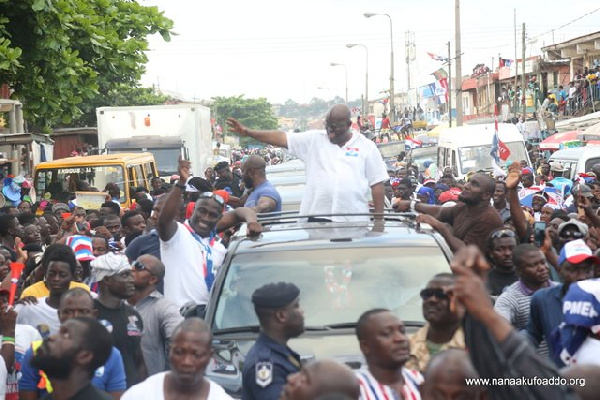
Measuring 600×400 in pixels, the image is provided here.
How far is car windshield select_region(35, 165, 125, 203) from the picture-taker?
19391mm

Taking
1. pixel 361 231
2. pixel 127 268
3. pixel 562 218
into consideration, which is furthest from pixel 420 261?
pixel 562 218

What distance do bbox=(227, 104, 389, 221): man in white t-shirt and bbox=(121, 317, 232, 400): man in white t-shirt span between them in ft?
12.3

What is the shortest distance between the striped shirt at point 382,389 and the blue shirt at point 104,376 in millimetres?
1495

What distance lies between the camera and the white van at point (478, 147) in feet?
84.1

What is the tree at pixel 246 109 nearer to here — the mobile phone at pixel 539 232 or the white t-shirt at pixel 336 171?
the mobile phone at pixel 539 232

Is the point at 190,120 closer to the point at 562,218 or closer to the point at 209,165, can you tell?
the point at 209,165

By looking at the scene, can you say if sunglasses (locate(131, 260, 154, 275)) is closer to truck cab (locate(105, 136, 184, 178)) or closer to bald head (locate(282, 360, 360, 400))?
bald head (locate(282, 360, 360, 400))

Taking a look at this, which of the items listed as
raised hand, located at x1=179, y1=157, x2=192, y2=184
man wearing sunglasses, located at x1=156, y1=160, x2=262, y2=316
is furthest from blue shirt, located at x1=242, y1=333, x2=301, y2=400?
raised hand, located at x1=179, y1=157, x2=192, y2=184

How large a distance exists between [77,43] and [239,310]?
1094 cm

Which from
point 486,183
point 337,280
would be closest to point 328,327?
point 337,280

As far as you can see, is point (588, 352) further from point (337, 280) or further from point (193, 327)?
point (193, 327)

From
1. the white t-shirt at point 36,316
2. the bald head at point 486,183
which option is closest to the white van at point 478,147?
the bald head at point 486,183

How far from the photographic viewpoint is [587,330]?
5.36 metres

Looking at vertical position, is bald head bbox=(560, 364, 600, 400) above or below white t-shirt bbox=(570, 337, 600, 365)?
above
